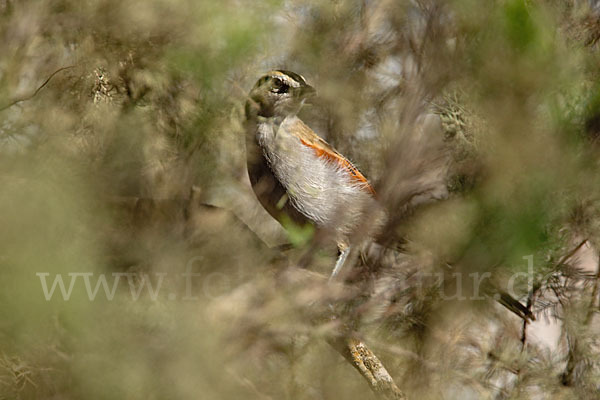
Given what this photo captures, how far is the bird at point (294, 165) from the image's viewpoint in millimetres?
1624

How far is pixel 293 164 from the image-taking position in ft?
6.16

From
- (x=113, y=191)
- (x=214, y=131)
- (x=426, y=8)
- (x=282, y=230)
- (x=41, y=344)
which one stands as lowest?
(x=282, y=230)

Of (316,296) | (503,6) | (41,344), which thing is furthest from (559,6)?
(41,344)

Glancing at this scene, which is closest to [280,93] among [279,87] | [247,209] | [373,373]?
[279,87]

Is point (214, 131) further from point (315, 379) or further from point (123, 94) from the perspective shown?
point (315, 379)

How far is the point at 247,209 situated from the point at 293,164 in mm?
330

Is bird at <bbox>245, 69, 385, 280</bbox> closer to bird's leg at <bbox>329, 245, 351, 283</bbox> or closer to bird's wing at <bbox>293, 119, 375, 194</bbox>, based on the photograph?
bird's wing at <bbox>293, 119, 375, 194</bbox>

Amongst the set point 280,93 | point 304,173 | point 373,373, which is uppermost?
point 280,93

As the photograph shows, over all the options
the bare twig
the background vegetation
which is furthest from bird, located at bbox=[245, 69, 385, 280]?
the bare twig

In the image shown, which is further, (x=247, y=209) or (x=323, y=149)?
(x=323, y=149)

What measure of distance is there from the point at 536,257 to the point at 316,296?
469 millimetres

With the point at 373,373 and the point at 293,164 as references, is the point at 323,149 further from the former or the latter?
the point at 373,373

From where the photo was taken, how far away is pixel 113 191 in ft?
4.27

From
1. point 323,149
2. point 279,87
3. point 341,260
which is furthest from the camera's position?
point 323,149
